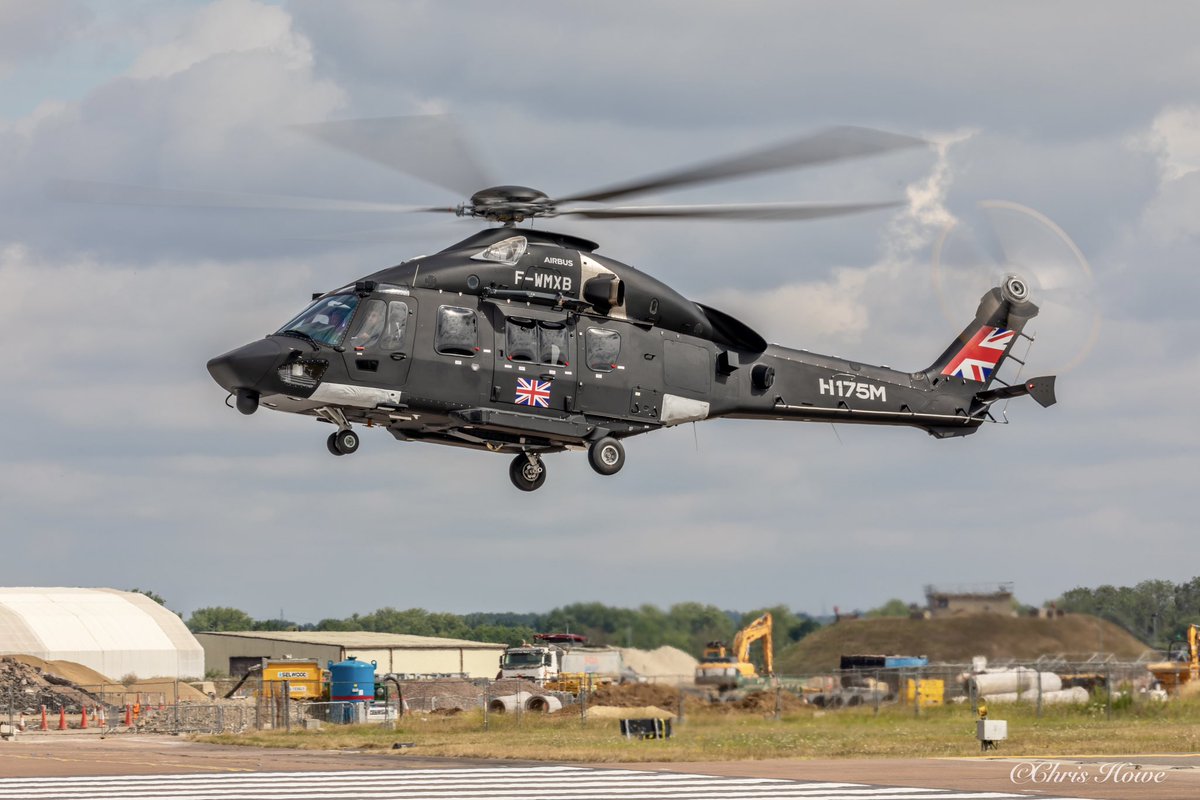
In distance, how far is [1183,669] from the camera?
5272 cm

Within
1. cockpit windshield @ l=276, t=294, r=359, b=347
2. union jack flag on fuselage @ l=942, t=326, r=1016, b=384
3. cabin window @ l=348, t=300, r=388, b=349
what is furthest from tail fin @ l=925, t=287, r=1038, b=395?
cockpit windshield @ l=276, t=294, r=359, b=347

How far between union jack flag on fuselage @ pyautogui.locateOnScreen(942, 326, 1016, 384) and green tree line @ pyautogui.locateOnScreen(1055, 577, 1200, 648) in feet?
19.2

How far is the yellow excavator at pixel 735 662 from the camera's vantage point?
41938 mm

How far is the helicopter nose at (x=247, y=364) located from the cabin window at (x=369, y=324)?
1421 mm

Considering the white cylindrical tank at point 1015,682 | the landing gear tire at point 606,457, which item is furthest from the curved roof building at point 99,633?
the landing gear tire at point 606,457

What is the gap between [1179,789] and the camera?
2338 centimetres

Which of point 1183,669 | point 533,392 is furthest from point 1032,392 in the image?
point 1183,669

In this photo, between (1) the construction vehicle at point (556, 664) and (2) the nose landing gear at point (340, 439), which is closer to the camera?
(2) the nose landing gear at point (340, 439)

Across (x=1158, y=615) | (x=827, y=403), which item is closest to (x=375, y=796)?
(x=827, y=403)

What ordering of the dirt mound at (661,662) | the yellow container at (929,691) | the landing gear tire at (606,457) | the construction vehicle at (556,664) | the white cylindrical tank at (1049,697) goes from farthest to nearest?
the construction vehicle at (556,664)
the yellow container at (929,691)
the white cylindrical tank at (1049,697)
the dirt mound at (661,662)
the landing gear tire at (606,457)

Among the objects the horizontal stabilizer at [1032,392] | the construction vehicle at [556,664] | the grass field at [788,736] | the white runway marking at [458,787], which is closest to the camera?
the white runway marking at [458,787]

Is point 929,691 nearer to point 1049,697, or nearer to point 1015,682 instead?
point 1015,682

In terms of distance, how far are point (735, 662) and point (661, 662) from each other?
34.3 ft

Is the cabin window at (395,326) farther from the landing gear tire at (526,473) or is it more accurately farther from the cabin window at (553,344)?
the landing gear tire at (526,473)
